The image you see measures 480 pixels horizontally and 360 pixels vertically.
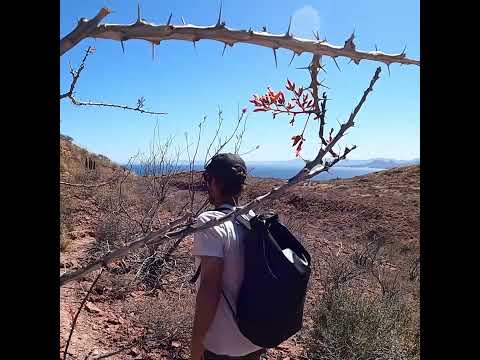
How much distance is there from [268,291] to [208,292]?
227 mm

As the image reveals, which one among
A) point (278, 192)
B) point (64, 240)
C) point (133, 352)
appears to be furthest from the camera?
point (64, 240)

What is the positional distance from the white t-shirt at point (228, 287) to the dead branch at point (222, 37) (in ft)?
3.27

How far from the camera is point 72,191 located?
899 cm

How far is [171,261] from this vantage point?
5.47m

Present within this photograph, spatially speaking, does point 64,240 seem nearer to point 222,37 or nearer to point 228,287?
point 228,287

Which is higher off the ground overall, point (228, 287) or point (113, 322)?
point (228, 287)

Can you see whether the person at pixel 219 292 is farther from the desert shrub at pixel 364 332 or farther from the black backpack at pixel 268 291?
the desert shrub at pixel 364 332

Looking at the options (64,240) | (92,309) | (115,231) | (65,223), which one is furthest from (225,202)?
(65,223)

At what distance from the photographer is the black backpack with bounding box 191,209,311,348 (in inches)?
61.0

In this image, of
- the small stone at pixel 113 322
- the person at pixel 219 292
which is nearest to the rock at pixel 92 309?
the small stone at pixel 113 322

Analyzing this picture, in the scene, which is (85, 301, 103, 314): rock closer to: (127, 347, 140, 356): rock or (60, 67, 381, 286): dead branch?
→ (127, 347, 140, 356): rock
